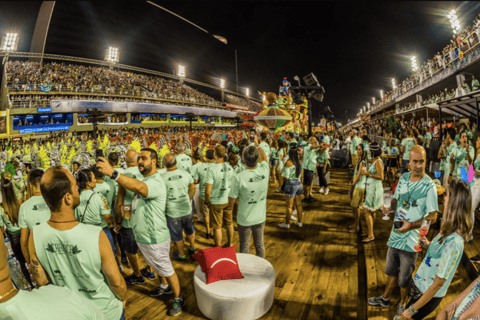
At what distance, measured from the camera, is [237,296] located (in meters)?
2.61

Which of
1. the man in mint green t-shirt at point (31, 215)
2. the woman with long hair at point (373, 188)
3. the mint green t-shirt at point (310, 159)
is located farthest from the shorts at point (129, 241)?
the mint green t-shirt at point (310, 159)

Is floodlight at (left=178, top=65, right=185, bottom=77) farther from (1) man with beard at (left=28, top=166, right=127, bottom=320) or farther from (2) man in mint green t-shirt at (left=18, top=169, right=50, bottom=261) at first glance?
(1) man with beard at (left=28, top=166, right=127, bottom=320)

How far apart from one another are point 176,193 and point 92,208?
104cm

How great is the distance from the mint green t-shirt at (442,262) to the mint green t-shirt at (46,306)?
2.12 meters

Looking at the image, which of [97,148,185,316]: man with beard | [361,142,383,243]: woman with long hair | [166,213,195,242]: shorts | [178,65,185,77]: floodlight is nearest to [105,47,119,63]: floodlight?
[178,65,185,77]: floodlight

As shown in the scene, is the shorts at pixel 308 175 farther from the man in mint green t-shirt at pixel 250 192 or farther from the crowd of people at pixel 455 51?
the crowd of people at pixel 455 51

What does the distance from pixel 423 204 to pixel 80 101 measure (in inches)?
1089

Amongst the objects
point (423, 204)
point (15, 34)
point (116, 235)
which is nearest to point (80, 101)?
point (15, 34)

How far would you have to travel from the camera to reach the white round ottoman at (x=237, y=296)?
104 inches

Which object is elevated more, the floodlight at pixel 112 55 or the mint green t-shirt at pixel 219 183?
the floodlight at pixel 112 55

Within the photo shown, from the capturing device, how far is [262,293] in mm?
2736

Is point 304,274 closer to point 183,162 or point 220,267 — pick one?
point 220,267

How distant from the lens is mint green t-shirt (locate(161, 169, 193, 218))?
3639 mm

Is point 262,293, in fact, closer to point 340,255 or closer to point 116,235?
point 340,255
